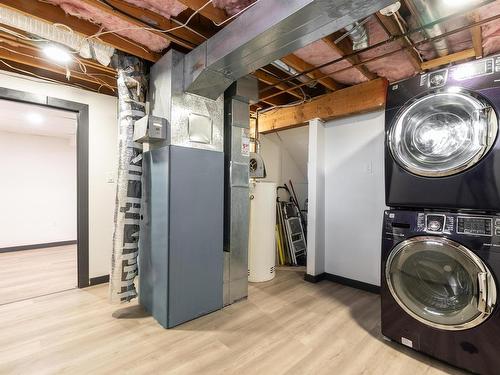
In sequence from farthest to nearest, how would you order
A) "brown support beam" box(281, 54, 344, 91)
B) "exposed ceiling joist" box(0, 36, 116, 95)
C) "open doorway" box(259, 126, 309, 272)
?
"open doorway" box(259, 126, 309, 272)
"brown support beam" box(281, 54, 344, 91)
"exposed ceiling joist" box(0, 36, 116, 95)

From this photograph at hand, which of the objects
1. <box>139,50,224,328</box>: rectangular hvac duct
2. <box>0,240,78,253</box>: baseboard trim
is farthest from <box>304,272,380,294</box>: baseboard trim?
<box>0,240,78,253</box>: baseboard trim

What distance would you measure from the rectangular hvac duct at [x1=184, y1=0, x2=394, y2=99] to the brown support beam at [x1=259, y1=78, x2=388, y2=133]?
1.47m

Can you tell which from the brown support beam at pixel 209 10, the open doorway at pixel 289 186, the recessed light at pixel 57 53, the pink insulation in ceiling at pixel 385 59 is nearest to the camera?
the brown support beam at pixel 209 10

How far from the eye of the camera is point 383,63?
245 cm

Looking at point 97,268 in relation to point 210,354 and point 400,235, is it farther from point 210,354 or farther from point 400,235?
point 400,235

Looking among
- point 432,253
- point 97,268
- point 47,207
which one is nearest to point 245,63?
point 432,253

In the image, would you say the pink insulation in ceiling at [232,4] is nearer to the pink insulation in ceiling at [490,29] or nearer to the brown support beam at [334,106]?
the pink insulation in ceiling at [490,29]

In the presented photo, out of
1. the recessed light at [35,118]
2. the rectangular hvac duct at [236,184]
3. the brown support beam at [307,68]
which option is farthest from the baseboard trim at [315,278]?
the recessed light at [35,118]

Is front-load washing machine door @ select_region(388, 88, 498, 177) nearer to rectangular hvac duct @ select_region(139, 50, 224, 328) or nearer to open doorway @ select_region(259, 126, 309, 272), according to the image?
rectangular hvac duct @ select_region(139, 50, 224, 328)

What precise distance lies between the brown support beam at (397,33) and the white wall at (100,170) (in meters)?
2.97

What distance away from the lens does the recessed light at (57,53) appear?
2079mm

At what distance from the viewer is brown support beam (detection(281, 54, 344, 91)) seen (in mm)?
2320

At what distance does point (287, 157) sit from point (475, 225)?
3.25 metres

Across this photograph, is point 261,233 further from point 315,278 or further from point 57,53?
point 57,53
